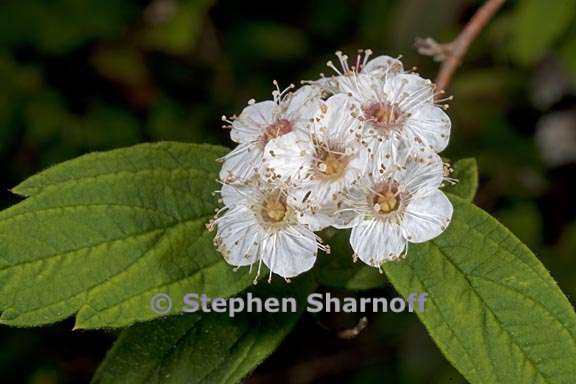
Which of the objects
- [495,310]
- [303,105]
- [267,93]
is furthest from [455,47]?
[267,93]

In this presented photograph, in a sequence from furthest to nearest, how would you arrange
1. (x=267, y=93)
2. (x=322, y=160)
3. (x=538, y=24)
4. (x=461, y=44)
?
(x=267, y=93), (x=538, y=24), (x=461, y=44), (x=322, y=160)

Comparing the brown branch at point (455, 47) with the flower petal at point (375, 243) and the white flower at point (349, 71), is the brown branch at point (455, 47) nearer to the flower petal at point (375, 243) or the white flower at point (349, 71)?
the white flower at point (349, 71)

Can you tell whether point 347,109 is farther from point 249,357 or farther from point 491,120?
point 491,120

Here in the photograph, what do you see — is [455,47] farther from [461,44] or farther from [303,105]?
[303,105]

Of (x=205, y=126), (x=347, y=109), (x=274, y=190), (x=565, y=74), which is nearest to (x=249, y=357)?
(x=274, y=190)

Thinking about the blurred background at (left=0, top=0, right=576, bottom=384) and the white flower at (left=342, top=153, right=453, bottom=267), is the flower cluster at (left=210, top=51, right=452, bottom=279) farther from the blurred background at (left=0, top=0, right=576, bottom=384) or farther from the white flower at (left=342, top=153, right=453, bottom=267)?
the blurred background at (left=0, top=0, right=576, bottom=384)

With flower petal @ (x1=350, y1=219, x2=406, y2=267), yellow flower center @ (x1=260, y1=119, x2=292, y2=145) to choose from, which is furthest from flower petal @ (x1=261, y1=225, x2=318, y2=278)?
yellow flower center @ (x1=260, y1=119, x2=292, y2=145)

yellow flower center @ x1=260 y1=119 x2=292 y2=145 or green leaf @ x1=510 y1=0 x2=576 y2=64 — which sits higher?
green leaf @ x1=510 y1=0 x2=576 y2=64
